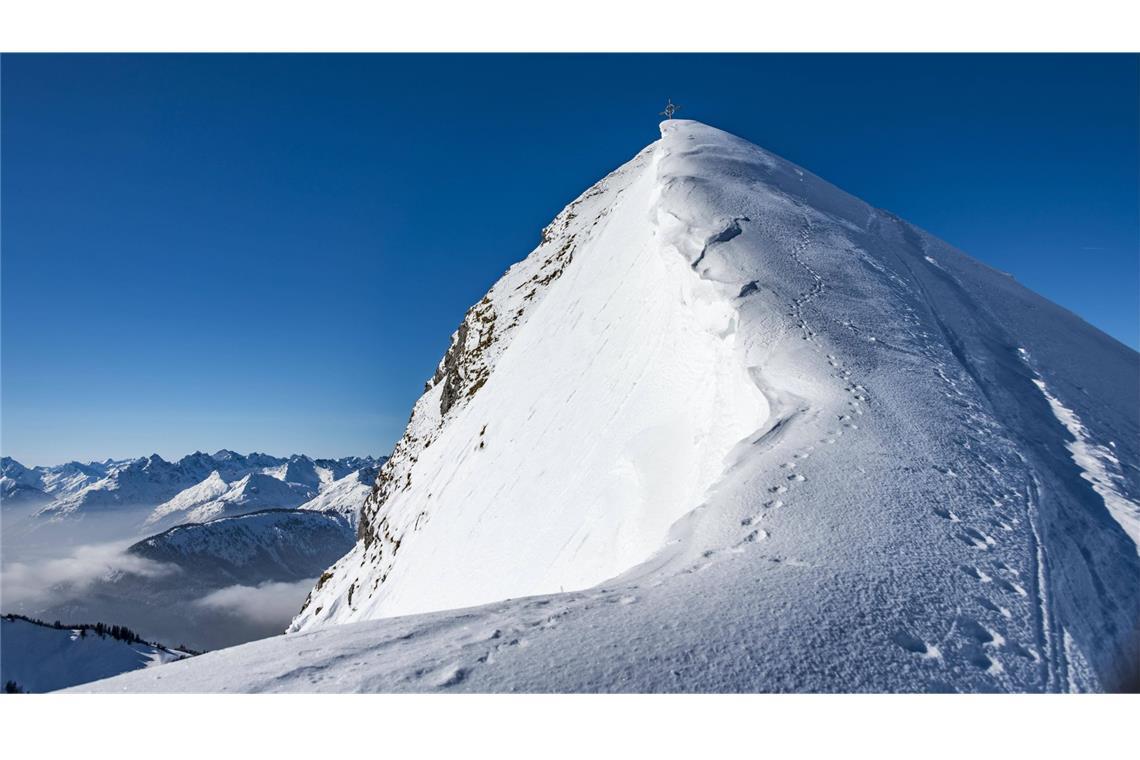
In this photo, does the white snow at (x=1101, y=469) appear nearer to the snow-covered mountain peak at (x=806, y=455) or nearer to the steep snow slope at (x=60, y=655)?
the snow-covered mountain peak at (x=806, y=455)

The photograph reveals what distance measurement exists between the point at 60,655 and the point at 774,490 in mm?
87810

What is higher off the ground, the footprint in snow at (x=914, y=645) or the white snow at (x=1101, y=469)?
the white snow at (x=1101, y=469)

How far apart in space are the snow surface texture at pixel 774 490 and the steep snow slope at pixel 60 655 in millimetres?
68098

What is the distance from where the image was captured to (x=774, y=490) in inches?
226

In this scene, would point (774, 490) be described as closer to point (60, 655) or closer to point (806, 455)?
point (806, 455)

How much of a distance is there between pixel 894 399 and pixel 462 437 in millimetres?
18850

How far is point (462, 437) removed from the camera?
2448 cm

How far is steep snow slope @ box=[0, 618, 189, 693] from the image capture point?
64.8m

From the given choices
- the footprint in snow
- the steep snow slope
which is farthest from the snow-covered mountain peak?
the steep snow slope

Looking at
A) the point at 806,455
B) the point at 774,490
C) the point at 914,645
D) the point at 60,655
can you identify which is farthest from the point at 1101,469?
the point at 60,655

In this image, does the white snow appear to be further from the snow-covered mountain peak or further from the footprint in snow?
the footprint in snow

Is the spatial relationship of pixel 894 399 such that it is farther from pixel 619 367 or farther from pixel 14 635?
pixel 14 635

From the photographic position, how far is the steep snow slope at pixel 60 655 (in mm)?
64812

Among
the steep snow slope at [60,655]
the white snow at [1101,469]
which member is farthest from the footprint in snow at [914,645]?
the steep snow slope at [60,655]
